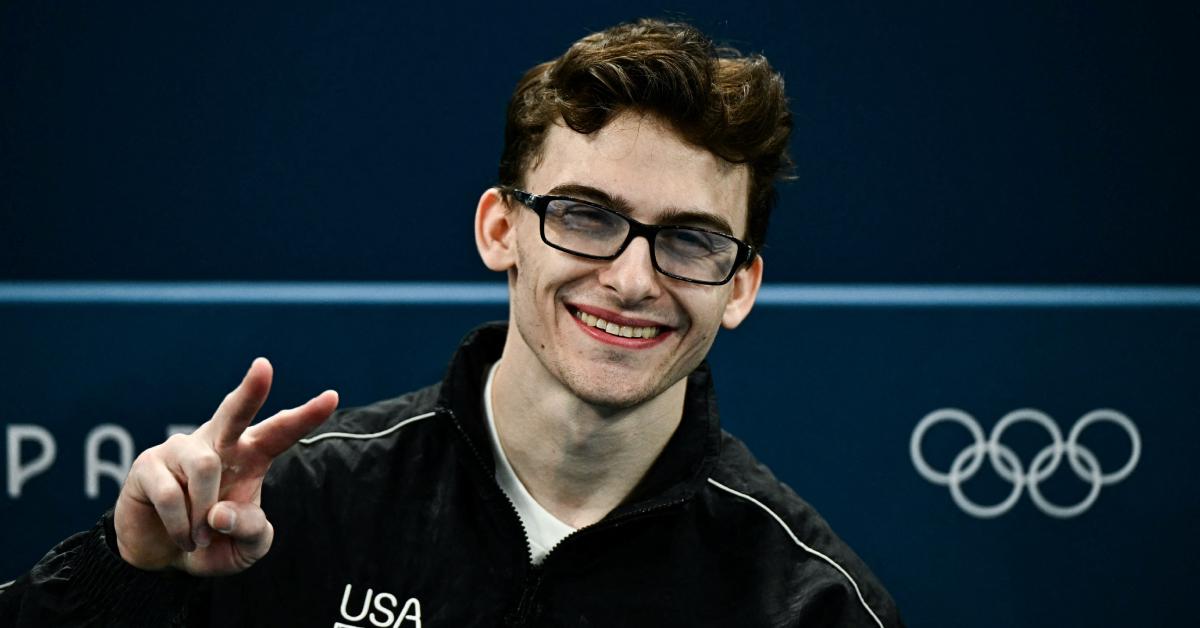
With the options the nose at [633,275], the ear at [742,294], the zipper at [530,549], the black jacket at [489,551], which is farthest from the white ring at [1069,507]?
the nose at [633,275]

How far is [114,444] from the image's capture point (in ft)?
7.06

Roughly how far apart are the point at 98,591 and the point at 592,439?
620 mm

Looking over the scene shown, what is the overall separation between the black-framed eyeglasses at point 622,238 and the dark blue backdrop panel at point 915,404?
2.01 ft

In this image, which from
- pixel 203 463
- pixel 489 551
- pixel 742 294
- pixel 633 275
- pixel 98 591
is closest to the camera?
pixel 203 463

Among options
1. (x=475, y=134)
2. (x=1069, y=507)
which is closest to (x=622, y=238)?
(x=475, y=134)

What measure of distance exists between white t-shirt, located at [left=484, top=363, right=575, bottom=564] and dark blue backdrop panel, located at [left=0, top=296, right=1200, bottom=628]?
0.50 meters

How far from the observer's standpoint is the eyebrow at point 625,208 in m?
1.59

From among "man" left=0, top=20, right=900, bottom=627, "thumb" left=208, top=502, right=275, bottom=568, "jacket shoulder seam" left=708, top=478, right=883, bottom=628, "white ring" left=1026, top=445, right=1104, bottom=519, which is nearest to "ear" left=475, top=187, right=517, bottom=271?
"man" left=0, top=20, right=900, bottom=627

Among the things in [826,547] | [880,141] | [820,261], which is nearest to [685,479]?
[826,547]

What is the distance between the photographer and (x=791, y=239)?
2.29 meters

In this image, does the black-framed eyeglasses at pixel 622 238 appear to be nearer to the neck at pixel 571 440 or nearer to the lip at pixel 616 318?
the lip at pixel 616 318

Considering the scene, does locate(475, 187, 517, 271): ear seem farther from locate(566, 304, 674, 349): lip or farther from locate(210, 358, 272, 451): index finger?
locate(210, 358, 272, 451): index finger

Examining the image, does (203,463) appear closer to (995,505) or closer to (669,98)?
(669,98)

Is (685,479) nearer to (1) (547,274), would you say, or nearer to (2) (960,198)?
(1) (547,274)
